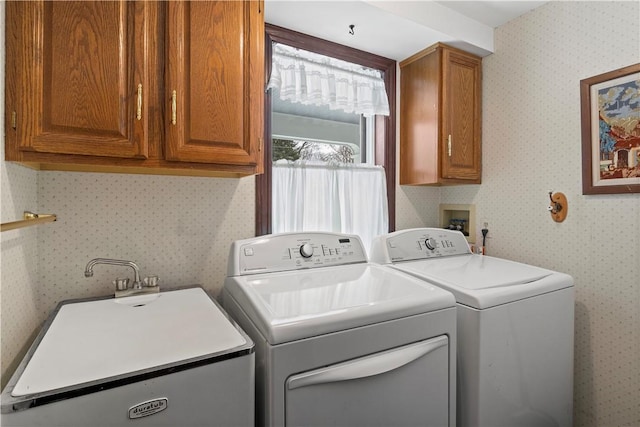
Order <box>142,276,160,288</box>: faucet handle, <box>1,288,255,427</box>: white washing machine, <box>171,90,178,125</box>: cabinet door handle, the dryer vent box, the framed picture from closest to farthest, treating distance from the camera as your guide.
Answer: <box>1,288,255,427</box>: white washing machine → <box>171,90,178,125</box>: cabinet door handle → <box>142,276,160,288</box>: faucet handle → the framed picture → the dryer vent box


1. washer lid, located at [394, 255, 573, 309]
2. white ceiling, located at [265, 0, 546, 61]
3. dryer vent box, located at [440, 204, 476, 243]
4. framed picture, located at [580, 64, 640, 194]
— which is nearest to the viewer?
washer lid, located at [394, 255, 573, 309]

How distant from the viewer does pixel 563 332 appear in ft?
4.81

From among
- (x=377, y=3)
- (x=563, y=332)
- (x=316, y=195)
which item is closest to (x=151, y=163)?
(x=316, y=195)

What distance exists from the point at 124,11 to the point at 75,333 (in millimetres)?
1077

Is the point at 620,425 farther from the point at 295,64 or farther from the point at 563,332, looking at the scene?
the point at 295,64

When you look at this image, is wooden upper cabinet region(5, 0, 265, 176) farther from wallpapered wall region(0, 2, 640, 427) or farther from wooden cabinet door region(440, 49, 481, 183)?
wooden cabinet door region(440, 49, 481, 183)

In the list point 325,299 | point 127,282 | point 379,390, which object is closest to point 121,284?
point 127,282

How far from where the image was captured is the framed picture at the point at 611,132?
152 cm

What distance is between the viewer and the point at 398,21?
1765mm

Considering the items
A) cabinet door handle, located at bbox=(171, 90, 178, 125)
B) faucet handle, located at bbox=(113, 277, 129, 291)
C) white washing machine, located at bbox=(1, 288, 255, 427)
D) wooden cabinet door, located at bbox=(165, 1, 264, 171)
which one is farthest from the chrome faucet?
cabinet door handle, located at bbox=(171, 90, 178, 125)

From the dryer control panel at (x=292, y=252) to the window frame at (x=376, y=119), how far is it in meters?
0.27

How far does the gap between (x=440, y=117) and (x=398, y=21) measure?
2.05ft

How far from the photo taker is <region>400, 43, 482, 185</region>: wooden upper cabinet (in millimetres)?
2018

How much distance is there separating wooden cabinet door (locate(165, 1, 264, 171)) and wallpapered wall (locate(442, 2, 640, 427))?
5.52 ft
